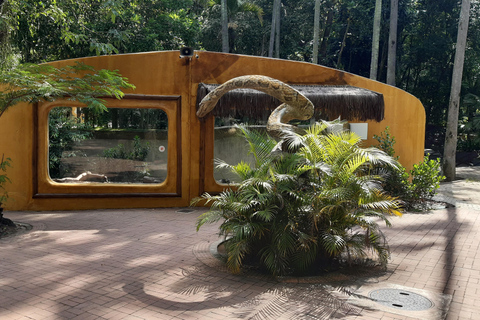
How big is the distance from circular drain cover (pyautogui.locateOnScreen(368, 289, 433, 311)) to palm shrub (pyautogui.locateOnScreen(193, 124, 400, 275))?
0.74 m

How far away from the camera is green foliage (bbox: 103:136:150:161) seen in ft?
39.9

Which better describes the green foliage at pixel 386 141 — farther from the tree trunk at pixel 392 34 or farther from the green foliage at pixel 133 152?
the tree trunk at pixel 392 34

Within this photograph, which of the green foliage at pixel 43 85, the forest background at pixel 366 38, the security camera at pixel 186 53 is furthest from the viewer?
the forest background at pixel 366 38

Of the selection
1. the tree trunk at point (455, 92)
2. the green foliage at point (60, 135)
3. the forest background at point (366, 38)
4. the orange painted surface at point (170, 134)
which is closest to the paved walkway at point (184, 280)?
the orange painted surface at point (170, 134)

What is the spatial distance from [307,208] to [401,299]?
1642mm

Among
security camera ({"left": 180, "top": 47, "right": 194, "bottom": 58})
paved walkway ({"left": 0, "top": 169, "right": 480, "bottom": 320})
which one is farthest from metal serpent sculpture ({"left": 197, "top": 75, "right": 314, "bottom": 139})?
security camera ({"left": 180, "top": 47, "right": 194, "bottom": 58})

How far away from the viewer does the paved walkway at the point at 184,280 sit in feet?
15.6

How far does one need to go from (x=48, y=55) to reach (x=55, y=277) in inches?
479

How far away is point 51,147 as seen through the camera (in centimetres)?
1321

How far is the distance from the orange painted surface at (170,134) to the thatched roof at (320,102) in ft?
1.88

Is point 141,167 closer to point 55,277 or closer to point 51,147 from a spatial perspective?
point 51,147

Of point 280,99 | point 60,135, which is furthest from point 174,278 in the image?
point 60,135

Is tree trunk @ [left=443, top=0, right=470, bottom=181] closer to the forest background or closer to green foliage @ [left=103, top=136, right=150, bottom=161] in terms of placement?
the forest background

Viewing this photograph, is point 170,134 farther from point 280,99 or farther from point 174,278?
point 174,278
